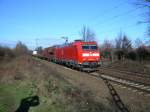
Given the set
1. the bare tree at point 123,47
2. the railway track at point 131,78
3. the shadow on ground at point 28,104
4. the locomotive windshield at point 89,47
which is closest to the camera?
the shadow on ground at point 28,104

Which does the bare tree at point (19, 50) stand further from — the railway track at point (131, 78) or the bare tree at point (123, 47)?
the railway track at point (131, 78)

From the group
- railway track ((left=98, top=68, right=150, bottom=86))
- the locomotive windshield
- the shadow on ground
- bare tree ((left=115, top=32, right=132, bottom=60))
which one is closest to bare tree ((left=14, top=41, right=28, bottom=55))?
bare tree ((left=115, top=32, right=132, bottom=60))

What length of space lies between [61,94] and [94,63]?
15958 mm

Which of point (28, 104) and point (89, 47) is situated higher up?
point (89, 47)

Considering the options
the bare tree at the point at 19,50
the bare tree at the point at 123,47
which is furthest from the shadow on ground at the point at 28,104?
the bare tree at the point at 19,50

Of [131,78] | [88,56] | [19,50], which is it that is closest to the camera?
[131,78]

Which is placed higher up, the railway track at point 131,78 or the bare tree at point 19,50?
the bare tree at point 19,50

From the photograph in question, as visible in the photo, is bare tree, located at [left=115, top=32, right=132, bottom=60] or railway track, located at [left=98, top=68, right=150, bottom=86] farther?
bare tree, located at [left=115, top=32, right=132, bottom=60]

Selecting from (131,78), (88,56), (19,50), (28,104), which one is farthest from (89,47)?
(19,50)

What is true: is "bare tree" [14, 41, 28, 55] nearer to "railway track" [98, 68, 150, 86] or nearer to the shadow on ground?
"railway track" [98, 68, 150, 86]

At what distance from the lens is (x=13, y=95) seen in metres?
16.0

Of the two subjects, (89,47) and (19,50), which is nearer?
(89,47)

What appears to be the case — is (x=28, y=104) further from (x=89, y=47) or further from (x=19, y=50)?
(x=19, y=50)

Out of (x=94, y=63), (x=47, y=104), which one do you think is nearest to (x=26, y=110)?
(x=47, y=104)
